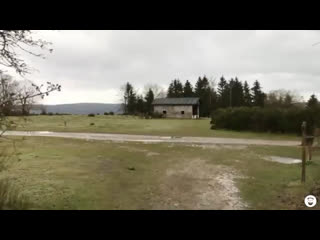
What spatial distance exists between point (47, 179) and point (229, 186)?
5513 millimetres

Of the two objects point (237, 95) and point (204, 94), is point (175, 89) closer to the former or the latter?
point (204, 94)

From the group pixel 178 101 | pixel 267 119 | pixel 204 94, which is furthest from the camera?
pixel 204 94

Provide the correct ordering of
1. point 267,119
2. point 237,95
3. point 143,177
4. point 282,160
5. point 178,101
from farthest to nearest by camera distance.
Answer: point 237,95, point 178,101, point 267,119, point 282,160, point 143,177

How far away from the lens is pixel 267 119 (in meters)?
26.4

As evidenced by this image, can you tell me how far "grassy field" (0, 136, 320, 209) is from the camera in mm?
7266

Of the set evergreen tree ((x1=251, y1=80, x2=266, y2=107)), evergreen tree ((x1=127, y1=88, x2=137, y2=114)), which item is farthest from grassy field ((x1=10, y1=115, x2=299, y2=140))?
evergreen tree ((x1=127, y1=88, x2=137, y2=114))

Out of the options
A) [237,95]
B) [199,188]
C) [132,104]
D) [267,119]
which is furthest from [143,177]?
[132,104]

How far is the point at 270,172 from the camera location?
11.0 meters

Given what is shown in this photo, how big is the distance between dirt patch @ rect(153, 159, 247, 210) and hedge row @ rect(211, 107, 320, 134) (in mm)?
15224

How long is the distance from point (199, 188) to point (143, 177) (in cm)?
227

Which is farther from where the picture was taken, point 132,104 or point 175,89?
point 175,89

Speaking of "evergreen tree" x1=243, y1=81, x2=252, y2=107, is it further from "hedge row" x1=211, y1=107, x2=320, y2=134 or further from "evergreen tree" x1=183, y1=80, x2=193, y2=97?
"hedge row" x1=211, y1=107, x2=320, y2=134

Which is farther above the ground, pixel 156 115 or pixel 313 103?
pixel 313 103
